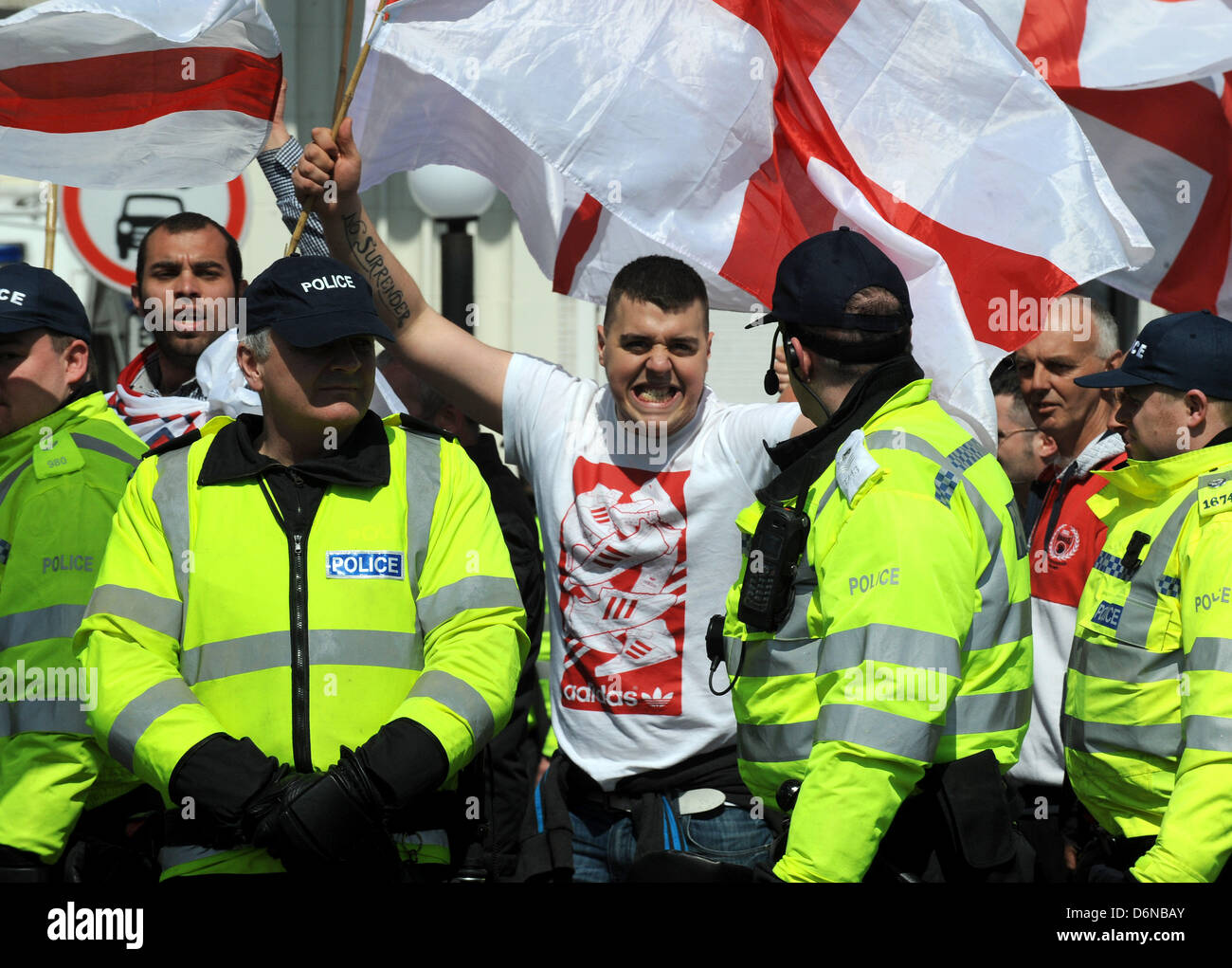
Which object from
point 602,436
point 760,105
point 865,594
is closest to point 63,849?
point 602,436

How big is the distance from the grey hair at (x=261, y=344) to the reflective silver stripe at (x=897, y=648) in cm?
139

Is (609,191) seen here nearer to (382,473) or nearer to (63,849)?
(382,473)

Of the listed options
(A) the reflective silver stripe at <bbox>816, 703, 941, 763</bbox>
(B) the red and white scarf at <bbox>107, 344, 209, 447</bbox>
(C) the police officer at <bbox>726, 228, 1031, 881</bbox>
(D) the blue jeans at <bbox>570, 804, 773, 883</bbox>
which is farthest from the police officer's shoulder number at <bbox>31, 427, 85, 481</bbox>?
(A) the reflective silver stripe at <bbox>816, 703, 941, 763</bbox>

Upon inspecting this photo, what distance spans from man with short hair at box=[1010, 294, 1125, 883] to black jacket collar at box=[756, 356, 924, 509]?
1421mm

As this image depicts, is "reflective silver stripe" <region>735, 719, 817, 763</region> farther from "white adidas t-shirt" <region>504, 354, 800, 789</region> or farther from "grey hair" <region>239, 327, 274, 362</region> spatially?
"grey hair" <region>239, 327, 274, 362</region>

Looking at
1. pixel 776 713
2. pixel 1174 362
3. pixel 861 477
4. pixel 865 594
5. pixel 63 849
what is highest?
pixel 1174 362

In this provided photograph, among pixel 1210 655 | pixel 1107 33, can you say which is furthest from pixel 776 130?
pixel 1210 655

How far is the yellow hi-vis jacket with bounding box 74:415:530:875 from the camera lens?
306cm

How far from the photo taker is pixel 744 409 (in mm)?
4008

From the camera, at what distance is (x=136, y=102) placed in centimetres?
438

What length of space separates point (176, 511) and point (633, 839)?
1385mm

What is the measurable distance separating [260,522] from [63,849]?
97 cm
